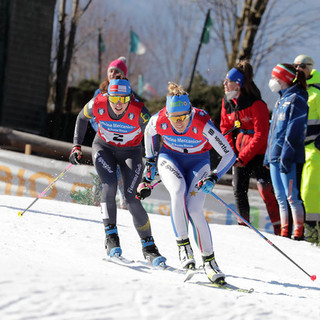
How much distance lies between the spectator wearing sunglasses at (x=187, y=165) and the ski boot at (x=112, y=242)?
434mm

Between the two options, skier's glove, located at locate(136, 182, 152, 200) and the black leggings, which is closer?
skier's glove, located at locate(136, 182, 152, 200)

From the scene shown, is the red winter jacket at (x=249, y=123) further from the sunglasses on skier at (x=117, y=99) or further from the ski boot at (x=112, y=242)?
the ski boot at (x=112, y=242)

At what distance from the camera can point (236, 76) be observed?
6.89m

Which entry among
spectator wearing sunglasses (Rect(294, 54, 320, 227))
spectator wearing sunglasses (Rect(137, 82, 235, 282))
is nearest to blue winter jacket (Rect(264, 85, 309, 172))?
spectator wearing sunglasses (Rect(294, 54, 320, 227))

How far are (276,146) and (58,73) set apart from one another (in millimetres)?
13358

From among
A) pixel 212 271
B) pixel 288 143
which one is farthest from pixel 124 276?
pixel 288 143

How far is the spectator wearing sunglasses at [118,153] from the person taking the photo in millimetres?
5309

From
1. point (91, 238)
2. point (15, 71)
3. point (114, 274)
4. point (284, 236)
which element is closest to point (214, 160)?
point (15, 71)

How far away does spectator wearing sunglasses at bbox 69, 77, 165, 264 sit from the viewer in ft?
17.4

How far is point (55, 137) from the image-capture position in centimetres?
1692

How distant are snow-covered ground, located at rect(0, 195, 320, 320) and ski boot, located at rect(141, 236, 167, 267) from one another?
13 cm

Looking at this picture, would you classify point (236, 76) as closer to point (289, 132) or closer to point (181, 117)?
point (289, 132)

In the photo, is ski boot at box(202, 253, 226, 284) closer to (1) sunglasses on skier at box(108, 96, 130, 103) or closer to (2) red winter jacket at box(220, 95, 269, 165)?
(1) sunglasses on skier at box(108, 96, 130, 103)

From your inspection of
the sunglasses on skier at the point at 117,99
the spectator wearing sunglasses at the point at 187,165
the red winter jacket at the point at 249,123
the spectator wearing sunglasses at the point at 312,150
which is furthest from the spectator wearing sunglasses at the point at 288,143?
the sunglasses on skier at the point at 117,99
